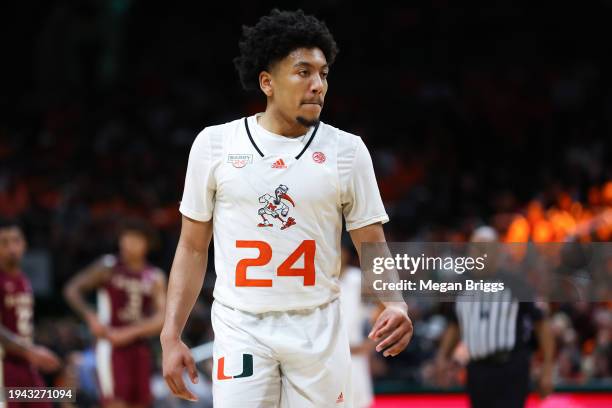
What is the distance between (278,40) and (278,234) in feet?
2.70

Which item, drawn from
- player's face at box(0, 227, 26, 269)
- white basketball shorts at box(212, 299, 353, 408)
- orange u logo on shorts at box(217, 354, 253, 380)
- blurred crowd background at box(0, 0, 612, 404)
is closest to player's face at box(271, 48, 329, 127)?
white basketball shorts at box(212, 299, 353, 408)

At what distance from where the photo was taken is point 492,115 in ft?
58.6

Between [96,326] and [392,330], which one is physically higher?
[392,330]

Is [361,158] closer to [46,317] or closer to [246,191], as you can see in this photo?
[246,191]

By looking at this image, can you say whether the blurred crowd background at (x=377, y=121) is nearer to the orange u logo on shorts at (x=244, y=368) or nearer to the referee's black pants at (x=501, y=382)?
the referee's black pants at (x=501, y=382)

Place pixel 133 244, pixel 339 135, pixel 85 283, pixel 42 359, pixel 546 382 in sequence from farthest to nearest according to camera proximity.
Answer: pixel 85 283
pixel 133 244
pixel 546 382
pixel 42 359
pixel 339 135

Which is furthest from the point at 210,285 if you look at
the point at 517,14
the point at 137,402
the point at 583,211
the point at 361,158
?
the point at 517,14

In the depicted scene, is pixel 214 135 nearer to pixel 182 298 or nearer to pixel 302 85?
pixel 302 85

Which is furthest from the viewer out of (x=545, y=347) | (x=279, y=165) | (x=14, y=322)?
(x=545, y=347)

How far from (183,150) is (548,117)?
20.7 ft

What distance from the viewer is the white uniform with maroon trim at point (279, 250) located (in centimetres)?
407

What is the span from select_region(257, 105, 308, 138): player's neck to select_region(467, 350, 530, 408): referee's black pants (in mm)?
3678

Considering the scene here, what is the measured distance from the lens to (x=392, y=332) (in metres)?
3.94

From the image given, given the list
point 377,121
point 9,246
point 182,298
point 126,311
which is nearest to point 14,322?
point 9,246
